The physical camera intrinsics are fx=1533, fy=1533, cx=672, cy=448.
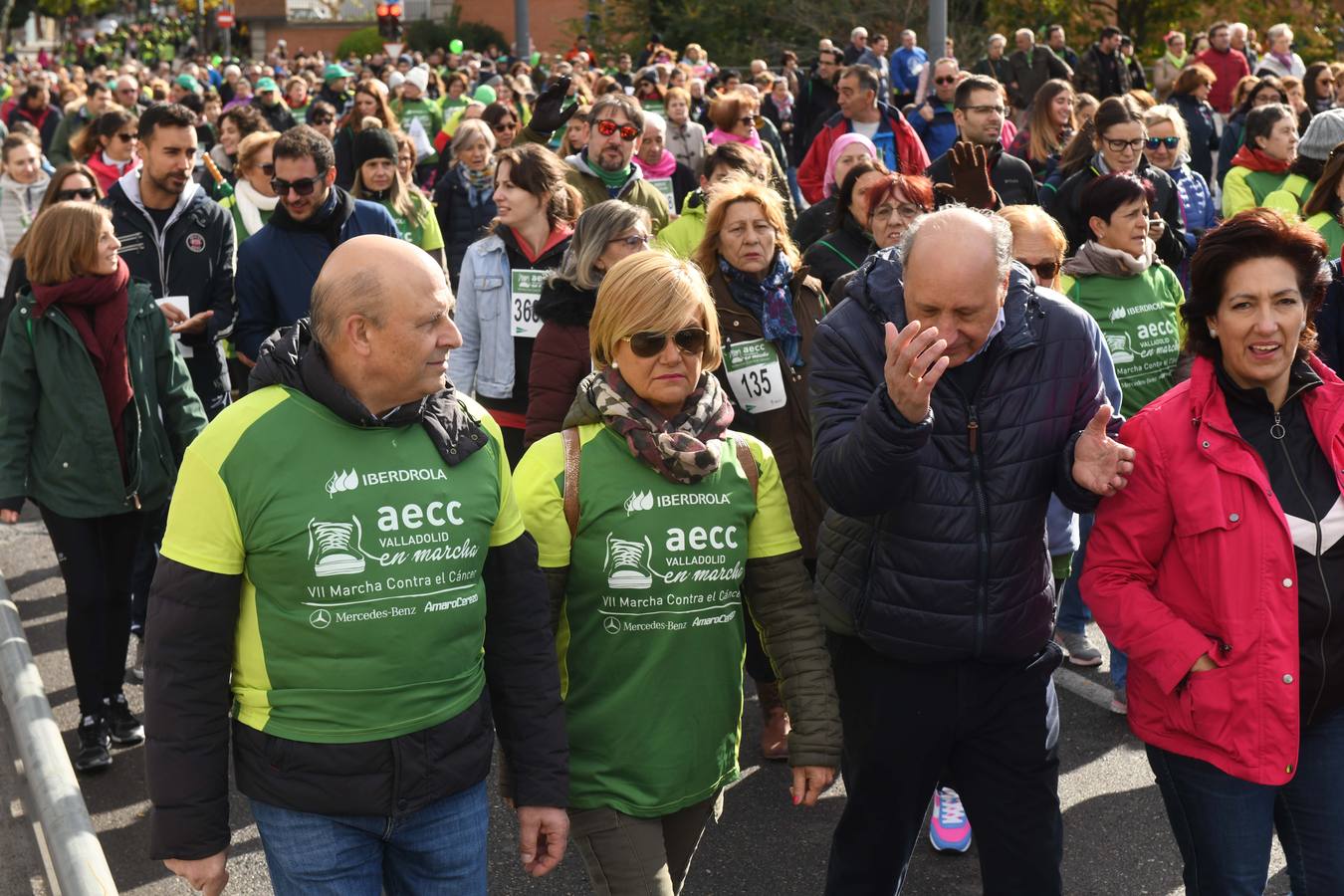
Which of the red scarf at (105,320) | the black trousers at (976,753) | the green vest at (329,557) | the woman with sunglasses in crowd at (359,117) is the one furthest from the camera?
the woman with sunglasses in crowd at (359,117)

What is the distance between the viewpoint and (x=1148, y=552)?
330 cm

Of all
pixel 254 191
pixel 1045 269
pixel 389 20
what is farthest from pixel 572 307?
pixel 389 20

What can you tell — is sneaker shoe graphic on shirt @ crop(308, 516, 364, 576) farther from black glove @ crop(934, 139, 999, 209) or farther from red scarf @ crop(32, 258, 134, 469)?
black glove @ crop(934, 139, 999, 209)

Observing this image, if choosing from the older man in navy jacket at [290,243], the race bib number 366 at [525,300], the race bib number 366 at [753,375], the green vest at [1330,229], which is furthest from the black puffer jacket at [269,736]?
the green vest at [1330,229]

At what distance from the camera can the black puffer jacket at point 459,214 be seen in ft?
30.6

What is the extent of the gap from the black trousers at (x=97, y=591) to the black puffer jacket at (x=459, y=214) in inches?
161

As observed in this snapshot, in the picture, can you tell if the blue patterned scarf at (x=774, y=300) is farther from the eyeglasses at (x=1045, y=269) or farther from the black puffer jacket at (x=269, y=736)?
the black puffer jacket at (x=269, y=736)

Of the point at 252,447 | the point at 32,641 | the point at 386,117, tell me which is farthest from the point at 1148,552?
the point at 386,117

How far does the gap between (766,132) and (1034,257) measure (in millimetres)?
9266

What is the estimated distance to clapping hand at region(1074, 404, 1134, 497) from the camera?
10.4 feet

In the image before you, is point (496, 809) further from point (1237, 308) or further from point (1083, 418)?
point (1237, 308)

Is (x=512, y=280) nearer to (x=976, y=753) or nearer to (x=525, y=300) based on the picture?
(x=525, y=300)

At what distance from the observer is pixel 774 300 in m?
5.00

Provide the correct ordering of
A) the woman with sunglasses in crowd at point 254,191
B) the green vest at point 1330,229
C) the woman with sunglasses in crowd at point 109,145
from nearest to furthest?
the green vest at point 1330,229 < the woman with sunglasses in crowd at point 254,191 < the woman with sunglasses in crowd at point 109,145
